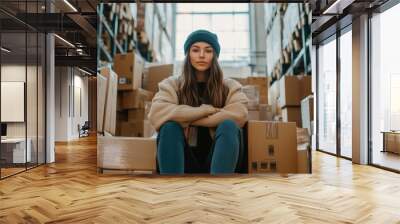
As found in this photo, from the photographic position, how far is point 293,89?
18.3ft

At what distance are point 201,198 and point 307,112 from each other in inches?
87.0

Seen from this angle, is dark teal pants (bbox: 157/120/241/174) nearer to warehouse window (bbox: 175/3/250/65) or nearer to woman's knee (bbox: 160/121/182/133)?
woman's knee (bbox: 160/121/182/133)

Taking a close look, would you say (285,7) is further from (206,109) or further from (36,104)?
(36,104)

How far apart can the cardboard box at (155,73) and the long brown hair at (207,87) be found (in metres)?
0.21

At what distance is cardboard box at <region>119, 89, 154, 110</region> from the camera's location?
18.1 ft

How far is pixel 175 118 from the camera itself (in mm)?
5414

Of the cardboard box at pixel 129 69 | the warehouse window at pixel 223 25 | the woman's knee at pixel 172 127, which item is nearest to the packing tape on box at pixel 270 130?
the warehouse window at pixel 223 25

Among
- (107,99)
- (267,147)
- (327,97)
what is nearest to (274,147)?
(267,147)

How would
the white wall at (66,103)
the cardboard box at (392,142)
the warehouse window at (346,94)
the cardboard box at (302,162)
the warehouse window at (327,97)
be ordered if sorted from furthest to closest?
1. the white wall at (66,103)
2. the warehouse window at (327,97)
3. the warehouse window at (346,94)
4. the cardboard box at (392,142)
5. the cardboard box at (302,162)

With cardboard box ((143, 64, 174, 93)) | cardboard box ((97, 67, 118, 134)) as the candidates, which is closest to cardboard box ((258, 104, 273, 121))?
cardboard box ((143, 64, 174, 93))

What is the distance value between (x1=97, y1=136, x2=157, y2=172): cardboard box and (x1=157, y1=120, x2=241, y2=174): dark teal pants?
0.15m

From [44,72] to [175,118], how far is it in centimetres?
341

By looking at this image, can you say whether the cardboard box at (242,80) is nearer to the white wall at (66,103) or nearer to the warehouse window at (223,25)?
the warehouse window at (223,25)

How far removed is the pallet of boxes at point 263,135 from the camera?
18.1 ft
